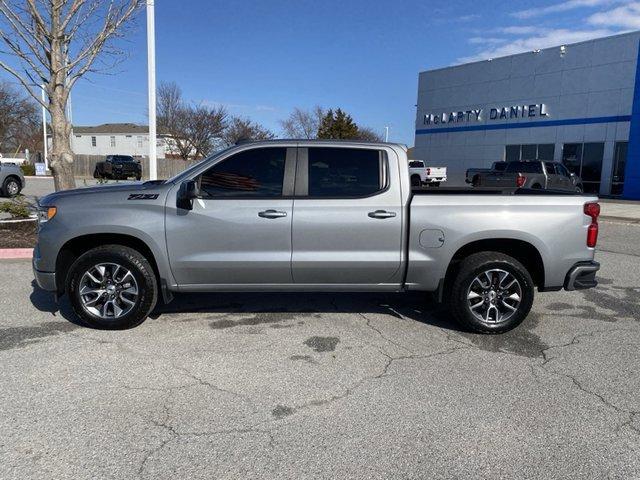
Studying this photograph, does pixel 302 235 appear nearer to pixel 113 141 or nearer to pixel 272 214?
pixel 272 214

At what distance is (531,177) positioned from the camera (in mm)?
19219

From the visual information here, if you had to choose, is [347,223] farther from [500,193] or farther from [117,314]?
[117,314]

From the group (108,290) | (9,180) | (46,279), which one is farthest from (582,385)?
(9,180)

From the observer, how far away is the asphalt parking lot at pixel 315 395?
2.85 meters

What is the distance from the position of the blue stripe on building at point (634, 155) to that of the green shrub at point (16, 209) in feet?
86.6

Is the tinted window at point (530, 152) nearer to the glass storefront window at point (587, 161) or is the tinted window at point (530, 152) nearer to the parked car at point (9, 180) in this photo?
A: the glass storefront window at point (587, 161)

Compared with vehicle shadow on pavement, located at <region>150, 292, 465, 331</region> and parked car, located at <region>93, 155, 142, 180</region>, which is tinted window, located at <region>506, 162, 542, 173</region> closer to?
vehicle shadow on pavement, located at <region>150, 292, 465, 331</region>

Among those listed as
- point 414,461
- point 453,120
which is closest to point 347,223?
point 414,461

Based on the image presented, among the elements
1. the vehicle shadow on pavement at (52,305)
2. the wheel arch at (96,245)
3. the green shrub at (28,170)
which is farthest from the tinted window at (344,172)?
the green shrub at (28,170)

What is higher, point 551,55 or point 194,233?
point 551,55

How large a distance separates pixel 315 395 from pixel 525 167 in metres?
18.9

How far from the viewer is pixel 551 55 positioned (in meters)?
27.7

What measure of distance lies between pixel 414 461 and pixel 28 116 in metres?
68.5

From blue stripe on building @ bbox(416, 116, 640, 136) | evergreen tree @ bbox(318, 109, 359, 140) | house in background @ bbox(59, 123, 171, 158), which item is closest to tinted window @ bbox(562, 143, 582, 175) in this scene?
blue stripe on building @ bbox(416, 116, 640, 136)
